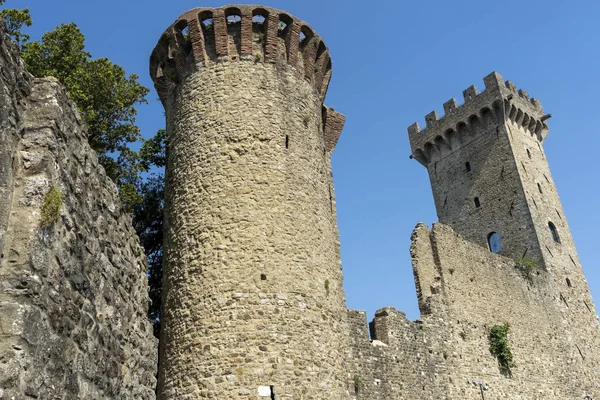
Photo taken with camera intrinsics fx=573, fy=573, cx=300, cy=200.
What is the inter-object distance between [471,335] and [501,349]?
61.9 inches

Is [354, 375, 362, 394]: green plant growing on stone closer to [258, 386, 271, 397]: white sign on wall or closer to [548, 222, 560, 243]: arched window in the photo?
[258, 386, 271, 397]: white sign on wall

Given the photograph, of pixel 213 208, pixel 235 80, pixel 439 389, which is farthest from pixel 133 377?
pixel 439 389

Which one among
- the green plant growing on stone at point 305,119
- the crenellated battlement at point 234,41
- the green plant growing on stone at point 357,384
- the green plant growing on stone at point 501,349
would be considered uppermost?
the crenellated battlement at point 234,41

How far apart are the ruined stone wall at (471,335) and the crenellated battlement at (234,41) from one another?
6.44 metres

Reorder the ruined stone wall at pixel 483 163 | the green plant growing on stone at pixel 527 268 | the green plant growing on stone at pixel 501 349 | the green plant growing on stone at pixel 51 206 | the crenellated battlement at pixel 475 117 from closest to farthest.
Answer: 1. the green plant growing on stone at pixel 51 206
2. the green plant growing on stone at pixel 501 349
3. the green plant growing on stone at pixel 527 268
4. the ruined stone wall at pixel 483 163
5. the crenellated battlement at pixel 475 117

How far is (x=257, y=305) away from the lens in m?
10.2

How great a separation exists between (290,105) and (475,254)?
10.6m

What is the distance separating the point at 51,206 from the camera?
4.20m

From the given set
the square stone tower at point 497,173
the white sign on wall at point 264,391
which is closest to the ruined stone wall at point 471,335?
the square stone tower at point 497,173

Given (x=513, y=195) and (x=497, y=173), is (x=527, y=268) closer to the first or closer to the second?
(x=513, y=195)

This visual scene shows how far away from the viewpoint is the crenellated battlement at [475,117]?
1139 inches

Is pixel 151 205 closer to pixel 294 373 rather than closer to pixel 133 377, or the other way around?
pixel 294 373

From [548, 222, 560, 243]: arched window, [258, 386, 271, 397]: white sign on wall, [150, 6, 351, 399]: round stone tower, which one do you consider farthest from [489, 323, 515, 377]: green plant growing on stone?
[258, 386, 271, 397]: white sign on wall

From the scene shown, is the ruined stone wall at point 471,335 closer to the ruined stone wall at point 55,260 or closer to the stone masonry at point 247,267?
the stone masonry at point 247,267
